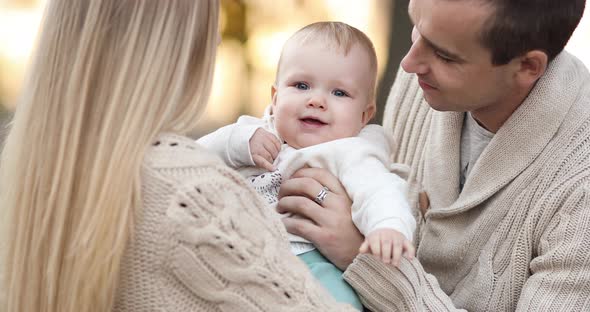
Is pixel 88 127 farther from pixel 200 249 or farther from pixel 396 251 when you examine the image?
pixel 396 251

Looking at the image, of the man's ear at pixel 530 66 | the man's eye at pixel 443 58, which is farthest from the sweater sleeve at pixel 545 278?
the man's eye at pixel 443 58

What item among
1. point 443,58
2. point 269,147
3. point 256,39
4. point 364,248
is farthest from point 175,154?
point 256,39

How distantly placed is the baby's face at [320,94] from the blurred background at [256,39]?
2.87 metres

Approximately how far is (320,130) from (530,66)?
1.73ft

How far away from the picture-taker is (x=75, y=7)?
5.66 feet

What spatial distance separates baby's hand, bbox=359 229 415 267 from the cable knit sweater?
24 cm

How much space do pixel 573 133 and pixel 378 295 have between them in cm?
60

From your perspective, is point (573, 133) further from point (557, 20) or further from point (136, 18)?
point (136, 18)

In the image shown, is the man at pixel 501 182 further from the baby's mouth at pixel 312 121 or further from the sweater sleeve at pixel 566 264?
the baby's mouth at pixel 312 121

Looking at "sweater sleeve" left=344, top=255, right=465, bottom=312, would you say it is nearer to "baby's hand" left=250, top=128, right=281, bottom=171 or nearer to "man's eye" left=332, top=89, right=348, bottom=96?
"baby's hand" left=250, top=128, right=281, bottom=171

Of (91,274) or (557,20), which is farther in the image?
(557,20)

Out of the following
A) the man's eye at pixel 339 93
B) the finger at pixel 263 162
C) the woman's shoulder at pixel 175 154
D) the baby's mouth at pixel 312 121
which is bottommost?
the finger at pixel 263 162

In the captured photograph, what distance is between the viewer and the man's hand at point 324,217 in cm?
214

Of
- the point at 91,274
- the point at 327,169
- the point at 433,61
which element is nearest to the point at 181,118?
the point at 91,274
